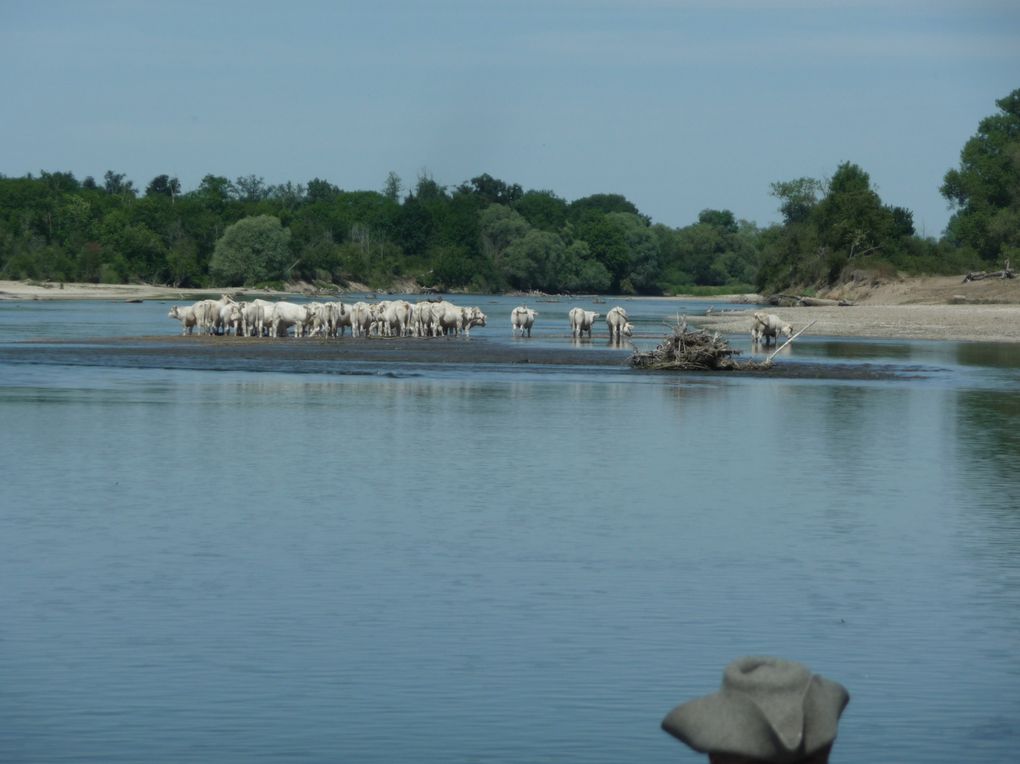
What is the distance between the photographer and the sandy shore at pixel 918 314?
6009 centimetres

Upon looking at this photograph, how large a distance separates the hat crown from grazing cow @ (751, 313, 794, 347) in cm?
4801

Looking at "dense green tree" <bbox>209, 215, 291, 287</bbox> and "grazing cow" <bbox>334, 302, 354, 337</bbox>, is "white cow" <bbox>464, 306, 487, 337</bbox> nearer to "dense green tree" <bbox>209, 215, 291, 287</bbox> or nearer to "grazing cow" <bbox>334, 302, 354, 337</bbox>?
"grazing cow" <bbox>334, 302, 354, 337</bbox>

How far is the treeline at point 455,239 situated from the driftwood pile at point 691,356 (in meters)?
52.4

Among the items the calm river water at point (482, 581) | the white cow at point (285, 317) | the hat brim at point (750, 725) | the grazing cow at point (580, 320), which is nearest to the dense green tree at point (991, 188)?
the grazing cow at point (580, 320)

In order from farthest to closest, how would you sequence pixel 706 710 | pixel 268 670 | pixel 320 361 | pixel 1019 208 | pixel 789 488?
pixel 1019 208 → pixel 320 361 → pixel 789 488 → pixel 268 670 → pixel 706 710

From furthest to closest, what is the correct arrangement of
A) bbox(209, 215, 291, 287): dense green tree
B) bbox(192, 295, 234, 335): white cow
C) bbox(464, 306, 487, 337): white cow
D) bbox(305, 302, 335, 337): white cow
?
bbox(209, 215, 291, 287): dense green tree → bbox(464, 306, 487, 337): white cow → bbox(305, 302, 335, 337): white cow → bbox(192, 295, 234, 335): white cow

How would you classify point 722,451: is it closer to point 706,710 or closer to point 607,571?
point 607,571

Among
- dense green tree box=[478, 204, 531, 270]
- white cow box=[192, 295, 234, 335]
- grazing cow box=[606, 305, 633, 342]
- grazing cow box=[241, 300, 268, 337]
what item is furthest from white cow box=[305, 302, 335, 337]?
dense green tree box=[478, 204, 531, 270]

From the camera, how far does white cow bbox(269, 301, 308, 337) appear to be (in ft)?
174

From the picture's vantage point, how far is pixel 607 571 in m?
12.9

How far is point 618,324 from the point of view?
56.5m

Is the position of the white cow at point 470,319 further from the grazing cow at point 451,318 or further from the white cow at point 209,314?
the white cow at point 209,314

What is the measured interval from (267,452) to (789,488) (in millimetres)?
6182

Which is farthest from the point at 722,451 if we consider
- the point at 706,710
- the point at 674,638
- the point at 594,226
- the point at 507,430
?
the point at 594,226
